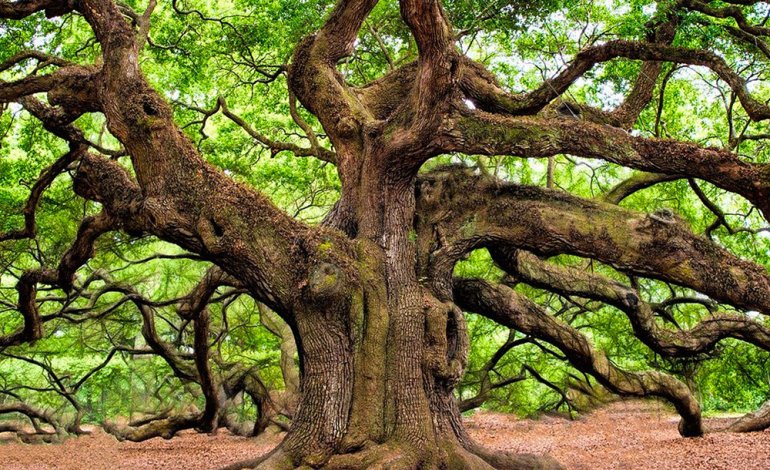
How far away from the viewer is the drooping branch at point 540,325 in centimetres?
775

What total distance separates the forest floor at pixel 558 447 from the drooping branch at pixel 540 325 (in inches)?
38.3

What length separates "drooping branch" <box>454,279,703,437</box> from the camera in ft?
25.4

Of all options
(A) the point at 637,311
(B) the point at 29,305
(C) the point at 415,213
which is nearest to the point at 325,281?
(C) the point at 415,213

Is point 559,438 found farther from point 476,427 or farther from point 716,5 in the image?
point 716,5

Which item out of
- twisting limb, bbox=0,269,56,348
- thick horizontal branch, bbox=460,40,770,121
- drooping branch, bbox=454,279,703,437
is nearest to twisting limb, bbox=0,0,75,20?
twisting limb, bbox=0,269,56,348

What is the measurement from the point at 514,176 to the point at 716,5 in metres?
6.77

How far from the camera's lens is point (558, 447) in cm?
1034

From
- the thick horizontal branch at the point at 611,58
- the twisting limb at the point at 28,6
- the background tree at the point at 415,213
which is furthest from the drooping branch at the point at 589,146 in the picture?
the twisting limb at the point at 28,6

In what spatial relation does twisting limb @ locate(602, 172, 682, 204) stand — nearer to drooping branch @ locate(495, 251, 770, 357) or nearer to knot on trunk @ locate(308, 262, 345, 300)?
drooping branch @ locate(495, 251, 770, 357)

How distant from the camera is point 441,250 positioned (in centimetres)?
709

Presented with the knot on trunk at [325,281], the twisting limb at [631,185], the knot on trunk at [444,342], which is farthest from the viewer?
the twisting limb at [631,185]

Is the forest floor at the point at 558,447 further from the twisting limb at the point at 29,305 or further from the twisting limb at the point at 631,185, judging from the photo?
the twisting limb at the point at 631,185

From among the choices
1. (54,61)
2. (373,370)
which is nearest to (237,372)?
(54,61)

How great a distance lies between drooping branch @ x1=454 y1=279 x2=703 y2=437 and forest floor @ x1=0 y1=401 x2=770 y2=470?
0.97 metres
